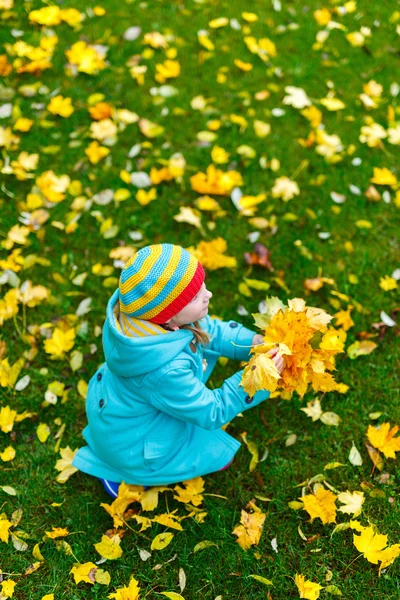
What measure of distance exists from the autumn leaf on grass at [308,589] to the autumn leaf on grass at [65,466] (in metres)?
1.01

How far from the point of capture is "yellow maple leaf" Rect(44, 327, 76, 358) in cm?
267

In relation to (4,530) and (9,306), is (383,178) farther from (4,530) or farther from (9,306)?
(4,530)

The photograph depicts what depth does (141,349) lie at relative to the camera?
1792mm

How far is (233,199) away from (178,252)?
58.5 inches

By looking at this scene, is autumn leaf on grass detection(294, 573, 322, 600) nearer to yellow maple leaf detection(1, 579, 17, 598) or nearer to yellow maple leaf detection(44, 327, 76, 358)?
yellow maple leaf detection(1, 579, 17, 598)

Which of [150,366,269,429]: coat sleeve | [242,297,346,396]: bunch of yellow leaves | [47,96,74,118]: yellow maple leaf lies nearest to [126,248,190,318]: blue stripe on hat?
[150,366,269,429]: coat sleeve

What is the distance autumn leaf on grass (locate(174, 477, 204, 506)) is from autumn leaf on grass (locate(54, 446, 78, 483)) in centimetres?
47

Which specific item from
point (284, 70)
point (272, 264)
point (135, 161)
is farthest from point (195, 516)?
point (284, 70)

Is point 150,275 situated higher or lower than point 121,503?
higher

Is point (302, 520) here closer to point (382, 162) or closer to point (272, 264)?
point (272, 264)

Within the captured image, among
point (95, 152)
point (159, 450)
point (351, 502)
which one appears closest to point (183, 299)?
point (159, 450)

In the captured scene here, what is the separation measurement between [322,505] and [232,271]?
50.7 inches

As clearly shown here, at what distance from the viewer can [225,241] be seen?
3.04 meters

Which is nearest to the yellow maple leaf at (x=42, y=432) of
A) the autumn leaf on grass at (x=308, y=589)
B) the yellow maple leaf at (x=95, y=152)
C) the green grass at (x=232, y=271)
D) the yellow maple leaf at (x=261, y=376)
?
the green grass at (x=232, y=271)
